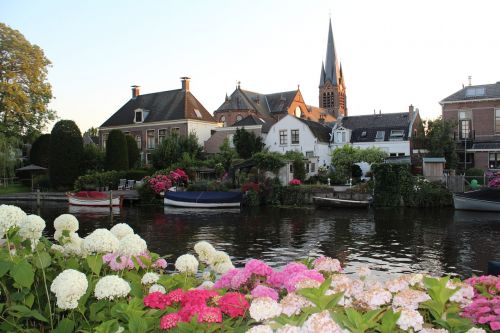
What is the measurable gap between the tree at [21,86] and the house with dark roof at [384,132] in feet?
90.5

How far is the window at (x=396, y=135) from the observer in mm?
→ 42103

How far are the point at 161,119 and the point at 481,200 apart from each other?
37.6 metres

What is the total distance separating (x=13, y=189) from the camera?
4453cm

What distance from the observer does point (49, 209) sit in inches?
1265

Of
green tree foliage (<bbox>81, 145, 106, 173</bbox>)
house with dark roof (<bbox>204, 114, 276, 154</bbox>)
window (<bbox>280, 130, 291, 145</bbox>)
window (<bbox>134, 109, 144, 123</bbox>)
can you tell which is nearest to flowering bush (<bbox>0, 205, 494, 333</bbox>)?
window (<bbox>280, 130, 291, 145</bbox>)

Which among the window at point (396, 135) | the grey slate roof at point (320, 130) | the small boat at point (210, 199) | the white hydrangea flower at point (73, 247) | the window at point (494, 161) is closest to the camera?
the white hydrangea flower at point (73, 247)

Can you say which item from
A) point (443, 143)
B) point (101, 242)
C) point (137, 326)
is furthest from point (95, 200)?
point (137, 326)

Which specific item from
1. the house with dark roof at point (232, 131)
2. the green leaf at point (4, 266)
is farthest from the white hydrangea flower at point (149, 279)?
the house with dark roof at point (232, 131)

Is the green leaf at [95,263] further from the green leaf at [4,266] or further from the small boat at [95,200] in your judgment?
the small boat at [95,200]

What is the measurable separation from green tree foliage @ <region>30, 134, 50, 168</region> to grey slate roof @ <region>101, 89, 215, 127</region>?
10.2 metres

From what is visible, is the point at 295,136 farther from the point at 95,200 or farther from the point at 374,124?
the point at 95,200

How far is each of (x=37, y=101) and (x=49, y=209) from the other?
14398mm

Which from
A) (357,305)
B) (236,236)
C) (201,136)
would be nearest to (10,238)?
(357,305)

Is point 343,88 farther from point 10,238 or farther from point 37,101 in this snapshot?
point 10,238
